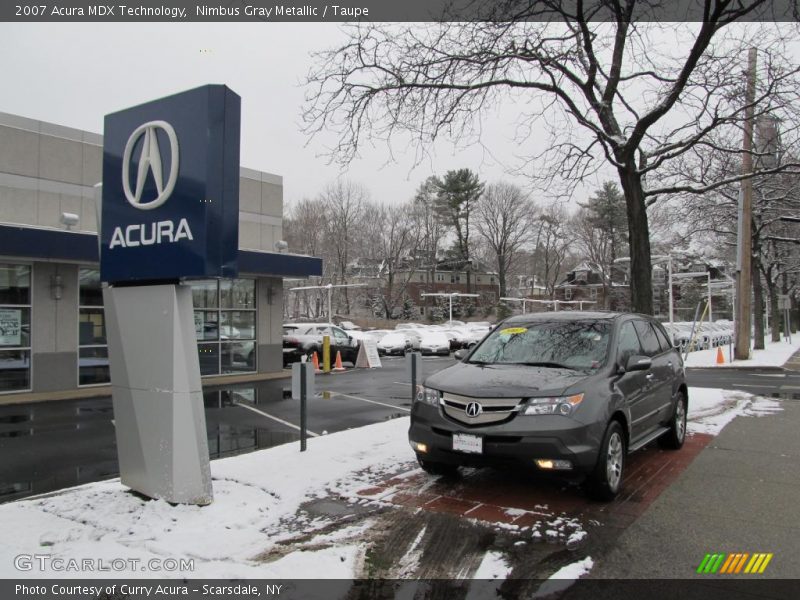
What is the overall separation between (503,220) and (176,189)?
74.0 meters

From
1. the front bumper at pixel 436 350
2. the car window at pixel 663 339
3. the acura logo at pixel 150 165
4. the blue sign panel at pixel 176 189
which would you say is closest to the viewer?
the blue sign panel at pixel 176 189

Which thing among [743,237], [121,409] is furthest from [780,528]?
[743,237]

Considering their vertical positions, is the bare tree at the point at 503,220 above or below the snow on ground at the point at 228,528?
above

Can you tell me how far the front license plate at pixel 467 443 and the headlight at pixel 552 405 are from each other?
0.46m

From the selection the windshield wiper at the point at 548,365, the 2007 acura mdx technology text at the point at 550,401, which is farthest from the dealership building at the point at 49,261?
the windshield wiper at the point at 548,365

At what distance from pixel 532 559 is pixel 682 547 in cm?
115

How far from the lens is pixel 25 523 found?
180 inches

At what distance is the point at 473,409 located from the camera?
5.19 meters

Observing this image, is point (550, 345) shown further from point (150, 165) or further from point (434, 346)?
point (434, 346)

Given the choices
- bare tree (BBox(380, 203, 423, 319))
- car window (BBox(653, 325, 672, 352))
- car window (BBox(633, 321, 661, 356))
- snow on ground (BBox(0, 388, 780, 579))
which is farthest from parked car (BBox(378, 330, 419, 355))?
bare tree (BBox(380, 203, 423, 319))

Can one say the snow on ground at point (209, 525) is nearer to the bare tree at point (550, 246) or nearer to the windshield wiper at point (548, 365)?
the windshield wiper at point (548, 365)

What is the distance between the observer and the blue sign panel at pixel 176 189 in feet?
15.8

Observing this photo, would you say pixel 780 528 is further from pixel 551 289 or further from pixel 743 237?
pixel 551 289

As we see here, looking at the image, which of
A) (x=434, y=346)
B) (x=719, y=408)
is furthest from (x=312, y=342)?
(x=719, y=408)
